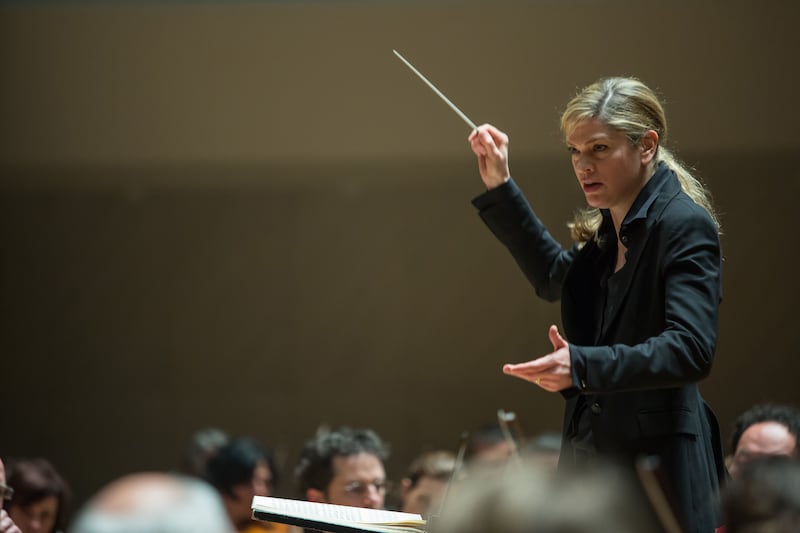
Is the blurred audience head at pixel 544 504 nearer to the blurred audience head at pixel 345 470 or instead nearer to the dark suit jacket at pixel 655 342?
the dark suit jacket at pixel 655 342

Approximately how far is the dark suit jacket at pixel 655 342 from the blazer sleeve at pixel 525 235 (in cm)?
20

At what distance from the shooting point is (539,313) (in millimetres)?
6918

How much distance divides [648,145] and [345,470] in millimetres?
1996

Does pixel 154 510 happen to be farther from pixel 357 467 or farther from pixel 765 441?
pixel 357 467

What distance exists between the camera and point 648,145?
232 cm

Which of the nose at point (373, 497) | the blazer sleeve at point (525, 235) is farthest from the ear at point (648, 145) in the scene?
the nose at point (373, 497)

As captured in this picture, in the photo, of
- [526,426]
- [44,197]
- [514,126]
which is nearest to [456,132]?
[514,126]

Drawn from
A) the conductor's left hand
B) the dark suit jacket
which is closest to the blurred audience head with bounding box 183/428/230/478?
the dark suit jacket

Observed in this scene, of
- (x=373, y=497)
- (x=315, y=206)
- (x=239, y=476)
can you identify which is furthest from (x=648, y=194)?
(x=315, y=206)

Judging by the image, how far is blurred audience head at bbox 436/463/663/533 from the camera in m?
1.01

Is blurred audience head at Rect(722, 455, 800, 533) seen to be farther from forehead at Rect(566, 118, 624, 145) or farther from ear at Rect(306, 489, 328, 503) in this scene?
ear at Rect(306, 489, 328, 503)

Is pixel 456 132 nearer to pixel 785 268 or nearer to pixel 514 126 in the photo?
pixel 514 126

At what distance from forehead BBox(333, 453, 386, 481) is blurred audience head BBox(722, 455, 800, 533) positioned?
2.70m

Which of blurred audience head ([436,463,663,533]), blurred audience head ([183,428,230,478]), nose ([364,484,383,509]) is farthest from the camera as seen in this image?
blurred audience head ([183,428,230,478])
